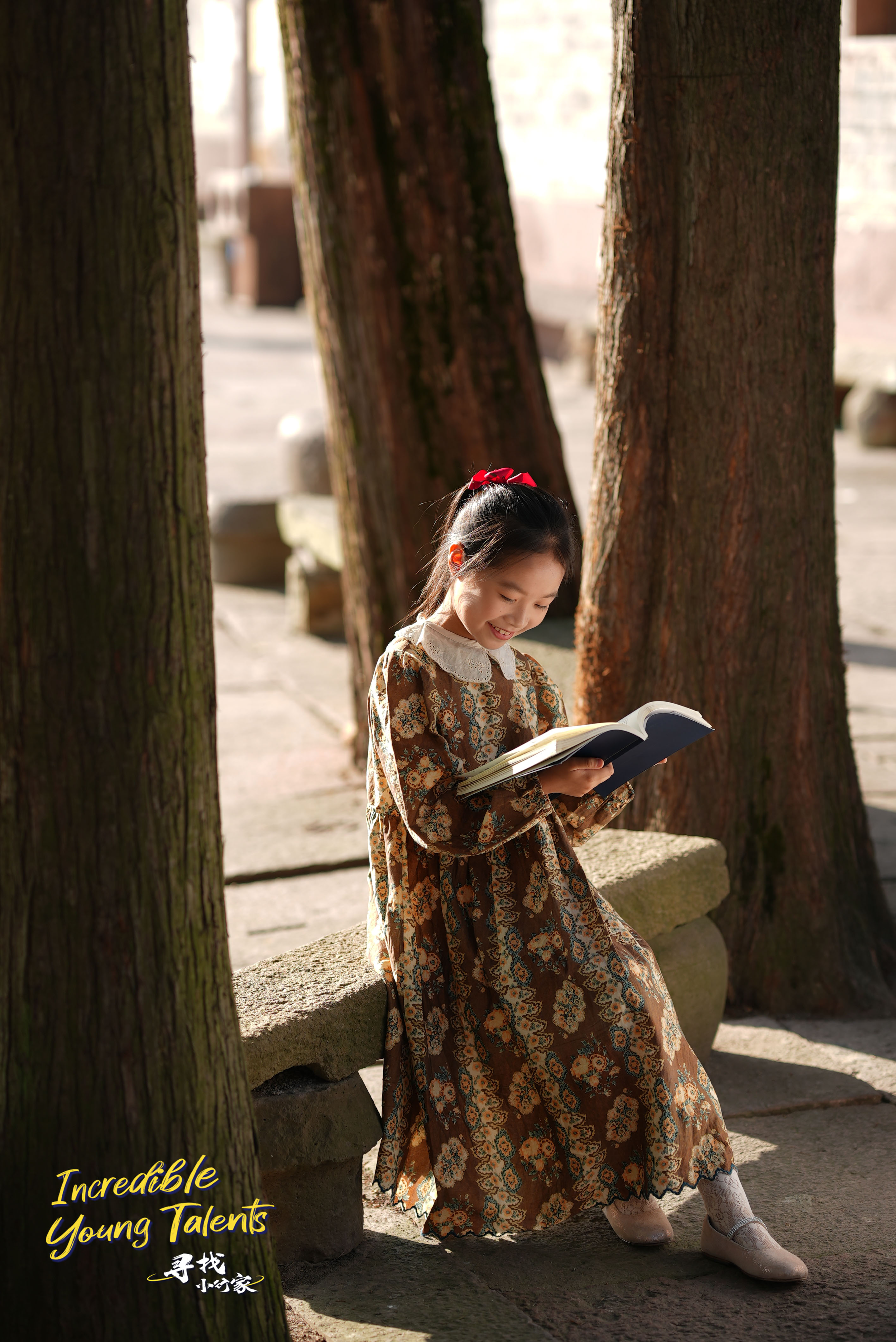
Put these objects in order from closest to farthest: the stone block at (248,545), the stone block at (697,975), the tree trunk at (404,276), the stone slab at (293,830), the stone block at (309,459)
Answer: the stone block at (697,975), the stone slab at (293,830), the tree trunk at (404,276), the stone block at (309,459), the stone block at (248,545)

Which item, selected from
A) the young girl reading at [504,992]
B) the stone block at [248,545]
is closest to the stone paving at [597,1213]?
the young girl reading at [504,992]

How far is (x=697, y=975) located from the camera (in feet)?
11.5

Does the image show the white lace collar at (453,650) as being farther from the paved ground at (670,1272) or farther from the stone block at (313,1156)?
the paved ground at (670,1272)

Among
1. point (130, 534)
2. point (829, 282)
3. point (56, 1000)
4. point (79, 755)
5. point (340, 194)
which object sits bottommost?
point (56, 1000)

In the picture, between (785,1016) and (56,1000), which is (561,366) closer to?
(785,1016)

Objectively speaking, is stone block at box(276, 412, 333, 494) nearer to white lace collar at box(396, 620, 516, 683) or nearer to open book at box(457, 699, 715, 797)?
white lace collar at box(396, 620, 516, 683)

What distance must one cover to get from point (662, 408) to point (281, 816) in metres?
2.44

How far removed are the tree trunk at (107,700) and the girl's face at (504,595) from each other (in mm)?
680

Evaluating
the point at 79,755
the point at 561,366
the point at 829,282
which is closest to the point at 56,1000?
the point at 79,755

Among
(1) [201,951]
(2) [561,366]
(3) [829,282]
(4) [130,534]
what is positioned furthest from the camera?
(2) [561,366]

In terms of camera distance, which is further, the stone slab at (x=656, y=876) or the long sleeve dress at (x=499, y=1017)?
the stone slab at (x=656, y=876)

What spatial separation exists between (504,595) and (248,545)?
6.52 metres

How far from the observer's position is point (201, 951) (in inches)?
85.2

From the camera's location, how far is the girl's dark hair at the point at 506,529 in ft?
8.68
